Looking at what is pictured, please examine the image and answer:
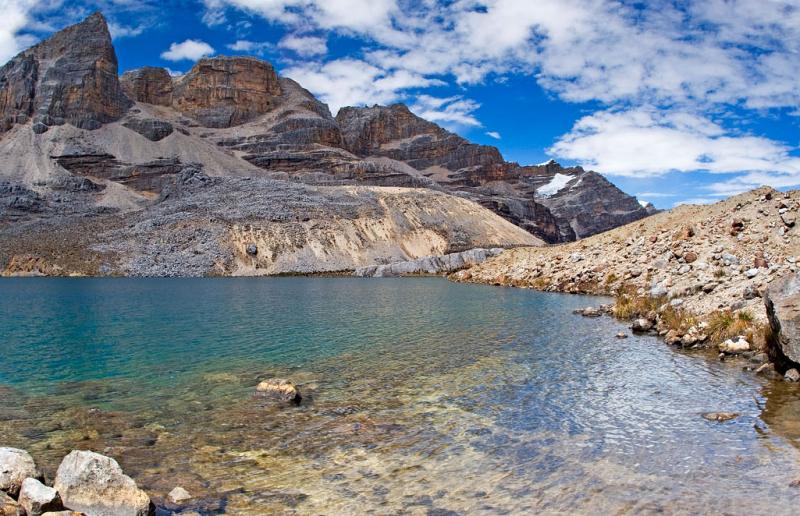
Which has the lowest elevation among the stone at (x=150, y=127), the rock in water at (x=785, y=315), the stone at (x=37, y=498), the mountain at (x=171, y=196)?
the stone at (x=37, y=498)

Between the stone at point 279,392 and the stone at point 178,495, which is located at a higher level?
the stone at point 279,392

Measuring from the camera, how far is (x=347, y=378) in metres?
17.2

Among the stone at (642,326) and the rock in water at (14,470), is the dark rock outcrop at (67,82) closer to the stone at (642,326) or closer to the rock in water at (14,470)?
the stone at (642,326)

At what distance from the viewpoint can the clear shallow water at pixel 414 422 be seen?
29.7 feet

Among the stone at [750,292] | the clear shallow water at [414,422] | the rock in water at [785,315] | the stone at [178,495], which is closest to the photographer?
the stone at [178,495]

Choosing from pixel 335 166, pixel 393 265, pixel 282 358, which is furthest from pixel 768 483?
pixel 335 166

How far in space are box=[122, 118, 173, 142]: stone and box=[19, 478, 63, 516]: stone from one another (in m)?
186

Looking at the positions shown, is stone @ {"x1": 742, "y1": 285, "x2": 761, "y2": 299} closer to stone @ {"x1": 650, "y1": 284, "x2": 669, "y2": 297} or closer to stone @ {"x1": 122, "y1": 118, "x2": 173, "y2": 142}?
stone @ {"x1": 650, "y1": 284, "x2": 669, "y2": 297}

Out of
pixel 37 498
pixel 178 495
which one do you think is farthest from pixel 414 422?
pixel 37 498

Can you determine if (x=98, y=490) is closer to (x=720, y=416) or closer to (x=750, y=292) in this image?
(x=720, y=416)

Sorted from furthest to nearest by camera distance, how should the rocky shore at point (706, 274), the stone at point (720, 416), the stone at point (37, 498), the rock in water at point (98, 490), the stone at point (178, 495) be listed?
the rocky shore at point (706, 274) < the stone at point (720, 416) < the stone at point (178, 495) < the rock in water at point (98, 490) < the stone at point (37, 498)

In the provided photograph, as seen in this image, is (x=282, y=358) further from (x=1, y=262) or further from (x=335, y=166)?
(x=335, y=166)

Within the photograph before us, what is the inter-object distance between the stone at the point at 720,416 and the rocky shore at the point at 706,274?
4.15m

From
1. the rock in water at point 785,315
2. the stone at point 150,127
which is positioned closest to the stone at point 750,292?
the rock in water at point 785,315
